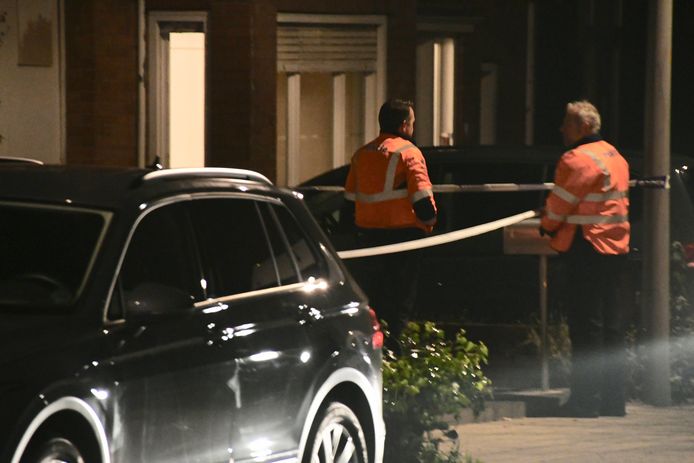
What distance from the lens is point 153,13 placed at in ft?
62.3

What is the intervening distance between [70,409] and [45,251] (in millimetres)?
870

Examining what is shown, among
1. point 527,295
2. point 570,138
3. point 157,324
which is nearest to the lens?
point 157,324

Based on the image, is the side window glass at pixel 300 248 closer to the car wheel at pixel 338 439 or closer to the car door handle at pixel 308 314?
the car door handle at pixel 308 314

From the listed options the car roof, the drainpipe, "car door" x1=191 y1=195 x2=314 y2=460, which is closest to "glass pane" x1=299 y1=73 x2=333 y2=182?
the drainpipe

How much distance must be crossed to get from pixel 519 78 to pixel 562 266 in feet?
28.6

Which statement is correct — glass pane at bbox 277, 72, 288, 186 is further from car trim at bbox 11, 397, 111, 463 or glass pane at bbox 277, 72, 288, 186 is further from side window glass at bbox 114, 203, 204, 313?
car trim at bbox 11, 397, 111, 463

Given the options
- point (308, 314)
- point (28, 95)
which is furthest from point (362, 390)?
point (28, 95)

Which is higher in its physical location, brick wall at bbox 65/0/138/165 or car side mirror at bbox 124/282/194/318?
brick wall at bbox 65/0/138/165

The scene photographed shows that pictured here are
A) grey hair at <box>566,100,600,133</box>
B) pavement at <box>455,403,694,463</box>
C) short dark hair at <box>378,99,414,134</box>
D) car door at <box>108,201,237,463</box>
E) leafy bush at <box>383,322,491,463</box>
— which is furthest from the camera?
grey hair at <box>566,100,600,133</box>

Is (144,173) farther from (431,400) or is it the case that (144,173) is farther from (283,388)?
(431,400)

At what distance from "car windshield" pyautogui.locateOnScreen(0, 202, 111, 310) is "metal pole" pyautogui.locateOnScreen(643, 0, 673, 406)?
6576 mm

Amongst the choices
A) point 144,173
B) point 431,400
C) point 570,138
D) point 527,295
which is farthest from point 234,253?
point 527,295

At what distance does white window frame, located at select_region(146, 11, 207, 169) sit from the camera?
1900cm

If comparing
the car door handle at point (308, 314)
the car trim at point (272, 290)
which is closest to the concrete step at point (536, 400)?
the car trim at point (272, 290)
